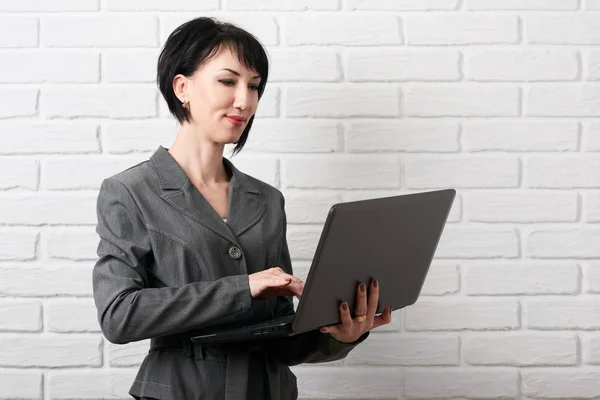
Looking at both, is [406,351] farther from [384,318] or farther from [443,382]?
[384,318]

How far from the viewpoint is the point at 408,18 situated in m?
2.25

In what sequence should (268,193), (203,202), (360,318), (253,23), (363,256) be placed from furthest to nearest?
(253,23) → (268,193) → (203,202) → (360,318) → (363,256)

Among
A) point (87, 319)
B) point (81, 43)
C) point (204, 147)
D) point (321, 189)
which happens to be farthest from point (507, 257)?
point (81, 43)

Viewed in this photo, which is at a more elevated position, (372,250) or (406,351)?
(372,250)

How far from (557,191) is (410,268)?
88 centimetres

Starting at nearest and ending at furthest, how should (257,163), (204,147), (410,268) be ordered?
1. (410,268)
2. (204,147)
3. (257,163)

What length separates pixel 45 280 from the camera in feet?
7.37

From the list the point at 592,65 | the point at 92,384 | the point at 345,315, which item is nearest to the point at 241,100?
the point at 345,315

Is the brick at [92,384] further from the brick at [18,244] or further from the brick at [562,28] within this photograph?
the brick at [562,28]

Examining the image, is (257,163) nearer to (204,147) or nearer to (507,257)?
(204,147)

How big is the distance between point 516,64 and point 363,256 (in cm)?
110

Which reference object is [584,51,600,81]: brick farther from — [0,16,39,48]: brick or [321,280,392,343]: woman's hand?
[0,16,39,48]: brick

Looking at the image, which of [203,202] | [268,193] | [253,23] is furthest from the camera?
[253,23]

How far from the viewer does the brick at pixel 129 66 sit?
2227mm
